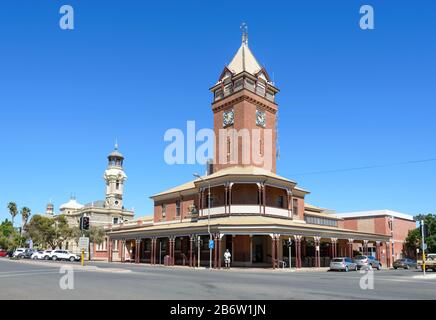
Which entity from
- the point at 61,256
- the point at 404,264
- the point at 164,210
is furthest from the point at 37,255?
the point at 404,264

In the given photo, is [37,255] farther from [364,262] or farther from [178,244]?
[364,262]

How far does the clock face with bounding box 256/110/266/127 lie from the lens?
5200 cm

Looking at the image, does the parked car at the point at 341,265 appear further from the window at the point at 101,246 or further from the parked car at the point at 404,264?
the window at the point at 101,246

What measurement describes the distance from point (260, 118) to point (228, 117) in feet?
12.7

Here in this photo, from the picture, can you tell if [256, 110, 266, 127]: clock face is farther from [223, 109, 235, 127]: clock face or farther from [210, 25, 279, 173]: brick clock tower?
[223, 109, 235, 127]: clock face

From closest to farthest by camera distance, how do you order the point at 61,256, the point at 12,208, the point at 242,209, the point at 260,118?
the point at 242,209
the point at 260,118
the point at 61,256
the point at 12,208

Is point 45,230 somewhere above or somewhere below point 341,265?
above

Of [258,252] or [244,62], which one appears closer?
[258,252]

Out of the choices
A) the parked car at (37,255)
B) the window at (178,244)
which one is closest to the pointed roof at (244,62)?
the window at (178,244)

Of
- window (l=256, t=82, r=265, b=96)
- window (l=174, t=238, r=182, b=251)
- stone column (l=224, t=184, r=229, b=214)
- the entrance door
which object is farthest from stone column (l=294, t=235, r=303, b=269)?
window (l=256, t=82, r=265, b=96)

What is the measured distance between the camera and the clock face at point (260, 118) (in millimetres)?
52000

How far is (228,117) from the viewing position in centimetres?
5266

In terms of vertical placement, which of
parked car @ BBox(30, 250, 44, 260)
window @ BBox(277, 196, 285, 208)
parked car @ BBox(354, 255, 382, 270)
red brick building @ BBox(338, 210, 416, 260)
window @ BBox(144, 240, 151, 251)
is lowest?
parked car @ BBox(30, 250, 44, 260)
